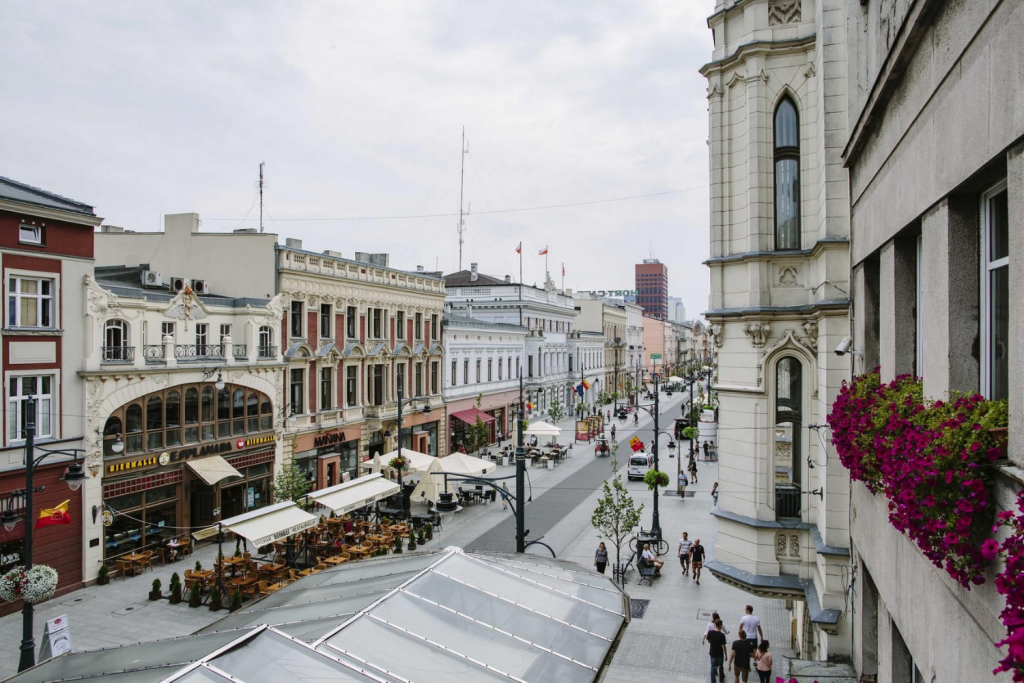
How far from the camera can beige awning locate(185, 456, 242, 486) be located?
27.2 metres

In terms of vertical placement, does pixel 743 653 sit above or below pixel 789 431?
below

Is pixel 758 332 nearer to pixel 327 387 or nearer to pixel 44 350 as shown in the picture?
pixel 44 350

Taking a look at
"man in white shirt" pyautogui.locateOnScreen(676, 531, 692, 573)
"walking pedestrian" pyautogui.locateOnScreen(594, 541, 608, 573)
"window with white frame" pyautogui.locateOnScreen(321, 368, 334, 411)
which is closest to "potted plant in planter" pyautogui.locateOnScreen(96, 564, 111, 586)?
"window with white frame" pyautogui.locateOnScreen(321, 368, 334, 411)

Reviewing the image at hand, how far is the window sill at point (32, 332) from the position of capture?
21375mm

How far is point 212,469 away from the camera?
27922 millimetres

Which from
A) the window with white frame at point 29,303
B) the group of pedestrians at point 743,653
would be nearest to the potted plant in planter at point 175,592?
the window with white frame at point 29,303

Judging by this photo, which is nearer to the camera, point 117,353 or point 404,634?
point 404,634

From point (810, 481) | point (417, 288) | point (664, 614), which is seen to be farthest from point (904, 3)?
point (417, 288)

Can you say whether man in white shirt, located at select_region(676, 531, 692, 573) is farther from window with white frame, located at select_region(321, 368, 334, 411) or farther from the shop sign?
window with white frame, located at select_region(321, 368, 334, 411)

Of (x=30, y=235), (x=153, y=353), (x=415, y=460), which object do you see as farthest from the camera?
(x=415, y=460)

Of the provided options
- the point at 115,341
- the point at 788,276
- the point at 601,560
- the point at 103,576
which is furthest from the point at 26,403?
the point at 788,276

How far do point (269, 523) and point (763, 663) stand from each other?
584 inches

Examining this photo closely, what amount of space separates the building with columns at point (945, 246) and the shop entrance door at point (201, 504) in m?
26.0

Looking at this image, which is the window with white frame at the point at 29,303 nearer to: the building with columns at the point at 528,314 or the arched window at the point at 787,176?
the arched window at the point at 787,176
